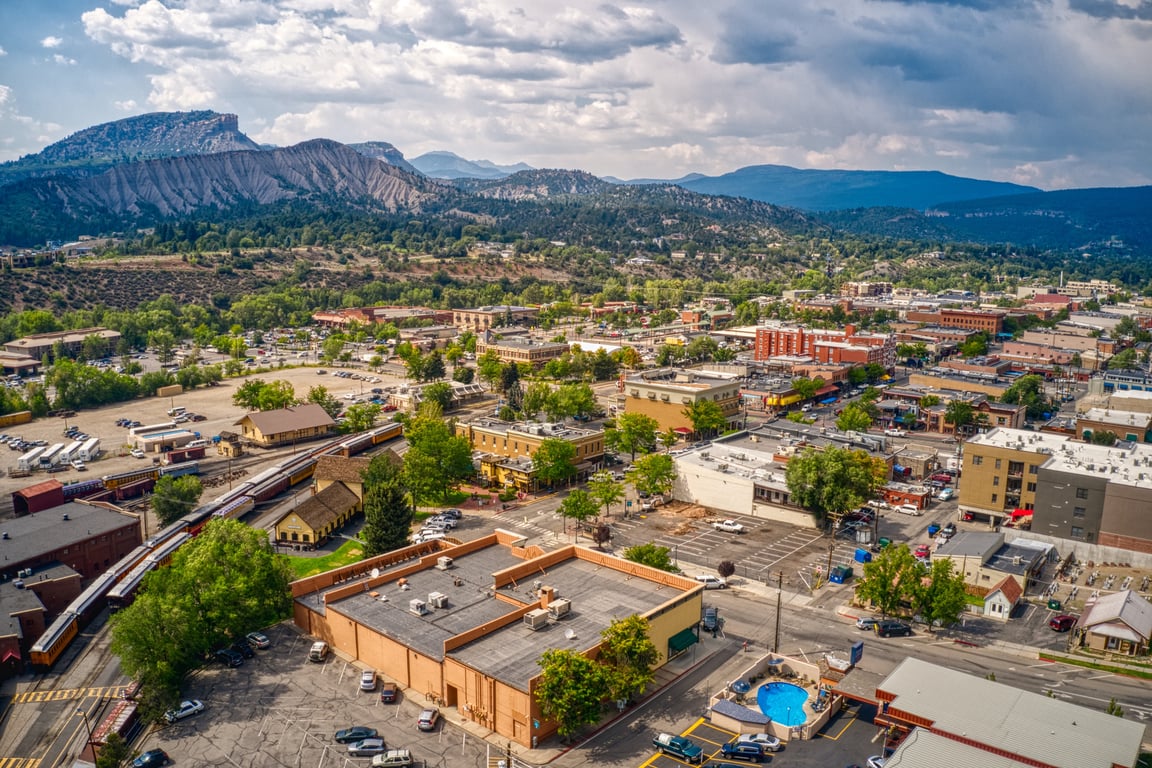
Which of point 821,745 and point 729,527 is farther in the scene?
point 729,527

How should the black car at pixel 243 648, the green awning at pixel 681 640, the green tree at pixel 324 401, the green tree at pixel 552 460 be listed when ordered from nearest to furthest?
the green awning at pixel 681 640 < the black car at pixel 243 648 < the green tree at pixel 552 460 < the green tree at pixel 324 401

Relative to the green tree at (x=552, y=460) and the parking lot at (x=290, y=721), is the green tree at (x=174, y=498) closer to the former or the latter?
the parking lot at (x=290, y=721)

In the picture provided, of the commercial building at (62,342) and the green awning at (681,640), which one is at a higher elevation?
the green awning at (681,640)

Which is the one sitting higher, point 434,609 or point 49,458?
point 434,609

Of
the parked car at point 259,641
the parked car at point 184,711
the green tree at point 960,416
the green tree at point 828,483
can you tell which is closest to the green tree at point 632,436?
the green tree at point 828,483

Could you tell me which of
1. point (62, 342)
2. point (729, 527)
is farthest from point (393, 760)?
point (62, 342)

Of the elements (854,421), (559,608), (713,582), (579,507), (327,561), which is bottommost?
(327,561)

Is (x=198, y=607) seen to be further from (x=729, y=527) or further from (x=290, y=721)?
(x=729, y=527)
